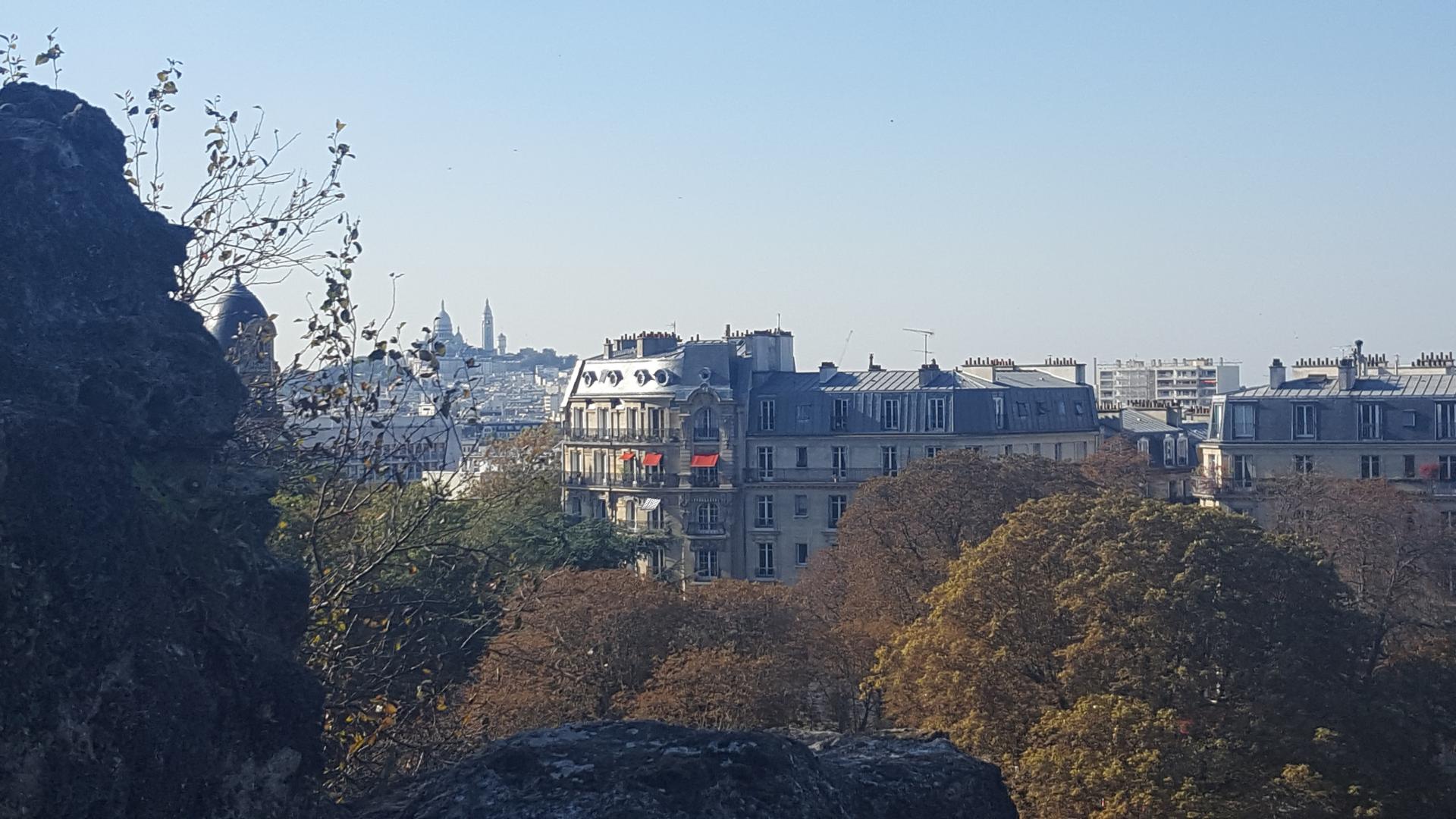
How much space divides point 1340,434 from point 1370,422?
1157 mm

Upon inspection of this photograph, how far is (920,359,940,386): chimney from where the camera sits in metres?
64.1

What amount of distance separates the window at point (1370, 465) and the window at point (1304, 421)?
2.02 meters

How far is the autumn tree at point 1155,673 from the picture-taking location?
77.3 feet

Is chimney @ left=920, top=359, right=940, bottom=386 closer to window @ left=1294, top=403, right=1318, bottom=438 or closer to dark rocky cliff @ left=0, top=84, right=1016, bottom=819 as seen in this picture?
window @ left=1294, top=403, right=1318, bottom=438

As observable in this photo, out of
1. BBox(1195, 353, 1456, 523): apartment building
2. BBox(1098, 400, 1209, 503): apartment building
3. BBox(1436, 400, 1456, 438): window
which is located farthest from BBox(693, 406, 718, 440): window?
BBox(1436, 400, 1456, 438): window

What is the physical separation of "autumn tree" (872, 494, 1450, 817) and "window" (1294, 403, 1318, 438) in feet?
107

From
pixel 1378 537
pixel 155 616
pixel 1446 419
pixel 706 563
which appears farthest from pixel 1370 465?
pixel 155 616

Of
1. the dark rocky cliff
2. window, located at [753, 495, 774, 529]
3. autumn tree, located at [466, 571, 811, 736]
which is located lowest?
autumn tree, located at [466, 571, 811, 736]

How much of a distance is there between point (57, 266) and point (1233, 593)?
72.7ft

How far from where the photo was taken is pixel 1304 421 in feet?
200

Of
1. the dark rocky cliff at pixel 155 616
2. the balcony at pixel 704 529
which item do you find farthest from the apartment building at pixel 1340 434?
the dark rocky cliff at pixel 155 616

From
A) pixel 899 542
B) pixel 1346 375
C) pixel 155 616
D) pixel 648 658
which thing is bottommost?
pixel 648 658

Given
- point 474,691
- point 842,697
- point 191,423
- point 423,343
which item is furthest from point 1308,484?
point 191,423

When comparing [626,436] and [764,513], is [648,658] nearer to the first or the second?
[764,513]
